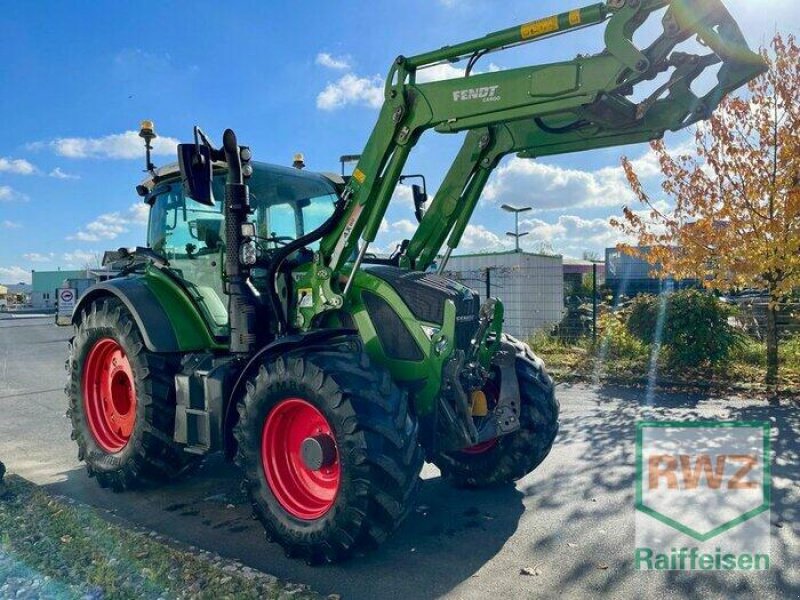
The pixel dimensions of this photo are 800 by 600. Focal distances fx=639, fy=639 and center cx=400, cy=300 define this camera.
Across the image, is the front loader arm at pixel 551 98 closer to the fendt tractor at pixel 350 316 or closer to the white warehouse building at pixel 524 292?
the fendt tractor at pixel 350 316

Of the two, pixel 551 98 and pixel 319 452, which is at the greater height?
pixel 551 98

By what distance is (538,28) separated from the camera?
3.64 meters

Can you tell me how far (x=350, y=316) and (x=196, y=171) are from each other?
1.36 metres

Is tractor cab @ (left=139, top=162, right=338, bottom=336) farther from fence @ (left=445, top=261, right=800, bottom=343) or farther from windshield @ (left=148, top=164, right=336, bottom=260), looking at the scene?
fence @ (left=445, top=261, right=800, bottom=343)

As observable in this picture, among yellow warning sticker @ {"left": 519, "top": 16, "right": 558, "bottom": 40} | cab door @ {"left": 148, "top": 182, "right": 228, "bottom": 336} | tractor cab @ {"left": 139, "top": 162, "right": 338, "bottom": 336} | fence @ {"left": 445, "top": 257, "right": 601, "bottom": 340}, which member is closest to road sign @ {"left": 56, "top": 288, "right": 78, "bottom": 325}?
fence @ {"left": 445, "top": 257, "right": 601, "bottom": 340}

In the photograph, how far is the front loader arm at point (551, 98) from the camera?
11.0 ft

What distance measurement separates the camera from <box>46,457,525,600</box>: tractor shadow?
11.3ft

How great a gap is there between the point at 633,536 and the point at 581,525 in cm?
32

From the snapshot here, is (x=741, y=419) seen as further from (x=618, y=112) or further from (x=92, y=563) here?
(x=92, y=563)

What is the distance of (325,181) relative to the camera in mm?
5406

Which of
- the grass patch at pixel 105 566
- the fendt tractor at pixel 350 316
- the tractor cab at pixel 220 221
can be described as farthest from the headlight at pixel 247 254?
the grass patch at pixel 105 566

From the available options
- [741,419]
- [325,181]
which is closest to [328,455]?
[325,181]

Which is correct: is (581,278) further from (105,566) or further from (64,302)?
(105,566)

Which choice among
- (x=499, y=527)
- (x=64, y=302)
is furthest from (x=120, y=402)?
(x=64, y=302)
